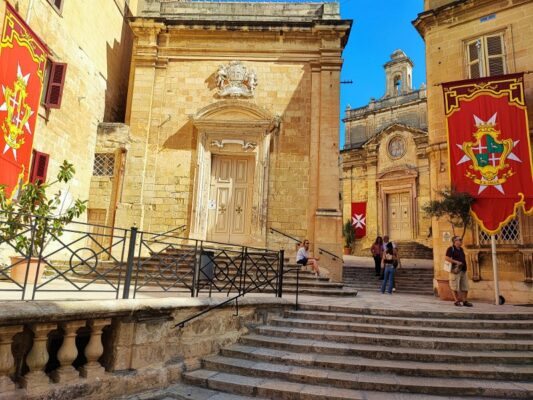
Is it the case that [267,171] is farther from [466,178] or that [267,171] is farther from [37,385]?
[37,385]

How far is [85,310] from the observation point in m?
3.88

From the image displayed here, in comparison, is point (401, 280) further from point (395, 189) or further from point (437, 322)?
point (395, 189)

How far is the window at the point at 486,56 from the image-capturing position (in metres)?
11.2

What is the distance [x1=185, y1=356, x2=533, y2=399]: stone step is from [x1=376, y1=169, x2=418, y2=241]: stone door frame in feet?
60.4

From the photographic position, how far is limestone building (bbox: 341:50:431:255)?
73.6ft

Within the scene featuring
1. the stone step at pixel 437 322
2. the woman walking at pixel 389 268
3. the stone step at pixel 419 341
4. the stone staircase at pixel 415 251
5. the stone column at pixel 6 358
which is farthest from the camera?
the stone staircase at pixel 415 251

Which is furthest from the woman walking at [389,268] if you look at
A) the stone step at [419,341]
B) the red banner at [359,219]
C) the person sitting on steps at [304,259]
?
the red banner at [359,219]

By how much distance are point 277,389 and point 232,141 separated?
9106mm

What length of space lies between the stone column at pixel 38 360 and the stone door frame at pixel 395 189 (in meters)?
20.9

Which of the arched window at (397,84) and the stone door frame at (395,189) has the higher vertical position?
the arched window at (397,84)

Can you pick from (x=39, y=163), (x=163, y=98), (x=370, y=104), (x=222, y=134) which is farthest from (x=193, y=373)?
(x=370, y=104)

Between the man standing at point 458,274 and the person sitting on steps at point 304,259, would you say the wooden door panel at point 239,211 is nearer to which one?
the person sitting on steps at point 304,259

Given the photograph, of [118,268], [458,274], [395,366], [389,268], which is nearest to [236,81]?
[389,268]

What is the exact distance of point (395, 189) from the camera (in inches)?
931
